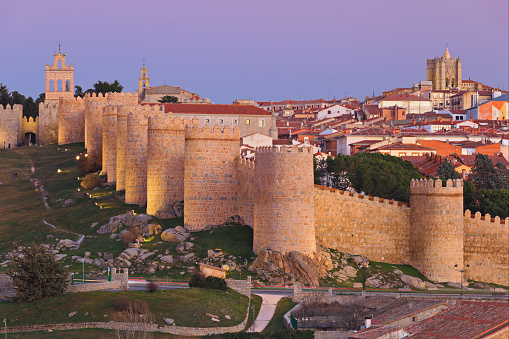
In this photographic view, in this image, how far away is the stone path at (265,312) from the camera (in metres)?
38.4

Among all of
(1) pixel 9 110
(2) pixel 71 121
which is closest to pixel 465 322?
(2) pixel 71 121

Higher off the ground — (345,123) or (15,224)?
(345,123)

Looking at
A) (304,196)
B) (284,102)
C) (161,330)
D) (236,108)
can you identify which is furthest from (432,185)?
(284,102)

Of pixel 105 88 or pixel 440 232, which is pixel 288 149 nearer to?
pixel 440 232

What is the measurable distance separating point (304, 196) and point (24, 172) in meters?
32.2

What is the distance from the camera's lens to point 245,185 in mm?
51406

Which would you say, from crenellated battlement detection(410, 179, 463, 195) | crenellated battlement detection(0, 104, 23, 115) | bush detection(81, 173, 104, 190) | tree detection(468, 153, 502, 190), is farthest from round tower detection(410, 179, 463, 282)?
crenellated battlement detection(0, 104, 23, 115)

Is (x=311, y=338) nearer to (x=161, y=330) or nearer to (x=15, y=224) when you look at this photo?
(x=161, y=330)

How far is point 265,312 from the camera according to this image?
40.4 meters

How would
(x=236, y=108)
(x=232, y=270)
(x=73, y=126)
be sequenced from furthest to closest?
(x=236, y=108)
(x=73, y=126)
(x=232, y=270)

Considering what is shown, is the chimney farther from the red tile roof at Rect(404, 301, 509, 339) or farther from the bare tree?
the bare tree

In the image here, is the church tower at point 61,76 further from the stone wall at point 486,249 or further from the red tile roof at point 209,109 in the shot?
the stone wall at point 486,249

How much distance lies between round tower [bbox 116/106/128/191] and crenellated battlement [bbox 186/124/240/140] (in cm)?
929

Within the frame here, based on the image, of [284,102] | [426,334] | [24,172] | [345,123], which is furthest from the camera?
[284,102]
